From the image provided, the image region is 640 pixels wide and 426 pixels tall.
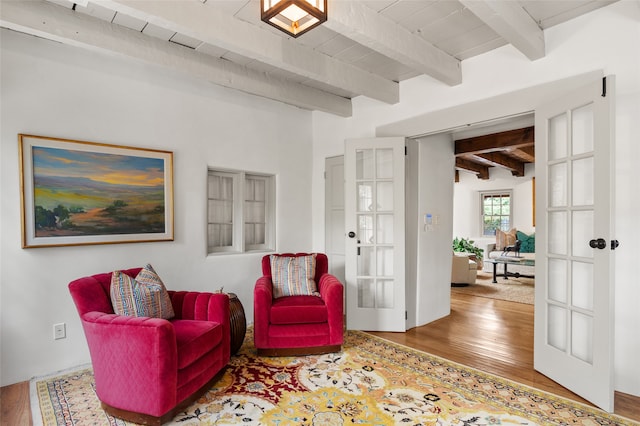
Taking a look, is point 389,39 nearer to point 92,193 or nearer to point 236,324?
point 236,324

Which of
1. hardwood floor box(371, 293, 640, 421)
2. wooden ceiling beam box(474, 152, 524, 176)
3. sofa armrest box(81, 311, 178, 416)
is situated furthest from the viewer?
wooden ceiling beam box(474, 152, 524, 176)

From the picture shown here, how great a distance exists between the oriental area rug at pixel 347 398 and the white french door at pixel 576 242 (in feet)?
1.00

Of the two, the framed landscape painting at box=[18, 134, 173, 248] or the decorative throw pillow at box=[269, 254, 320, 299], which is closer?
the framed landscape painting at box=[18, 134, 173, 248]

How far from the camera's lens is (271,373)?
270 cm

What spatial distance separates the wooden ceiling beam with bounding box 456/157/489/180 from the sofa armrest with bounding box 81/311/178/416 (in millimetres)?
6856

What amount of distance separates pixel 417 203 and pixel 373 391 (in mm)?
2215

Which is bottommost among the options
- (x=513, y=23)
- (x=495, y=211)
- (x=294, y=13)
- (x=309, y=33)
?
(x=495, y=211)

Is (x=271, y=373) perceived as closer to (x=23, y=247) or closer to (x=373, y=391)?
(x=373, y=391)

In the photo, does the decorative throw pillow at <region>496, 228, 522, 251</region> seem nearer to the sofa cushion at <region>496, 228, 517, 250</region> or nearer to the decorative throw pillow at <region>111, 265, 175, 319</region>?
the sofa cushion at <region>496, 228, 517, 250</region>

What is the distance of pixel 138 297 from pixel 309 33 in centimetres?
239

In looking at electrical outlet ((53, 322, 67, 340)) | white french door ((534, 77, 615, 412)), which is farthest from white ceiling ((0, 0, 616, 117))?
electrical outlet ((53, 322, 67, 340))

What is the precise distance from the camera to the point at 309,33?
9.14ft

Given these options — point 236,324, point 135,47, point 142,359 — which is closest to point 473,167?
point 236,324

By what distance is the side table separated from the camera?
290 centimetres
